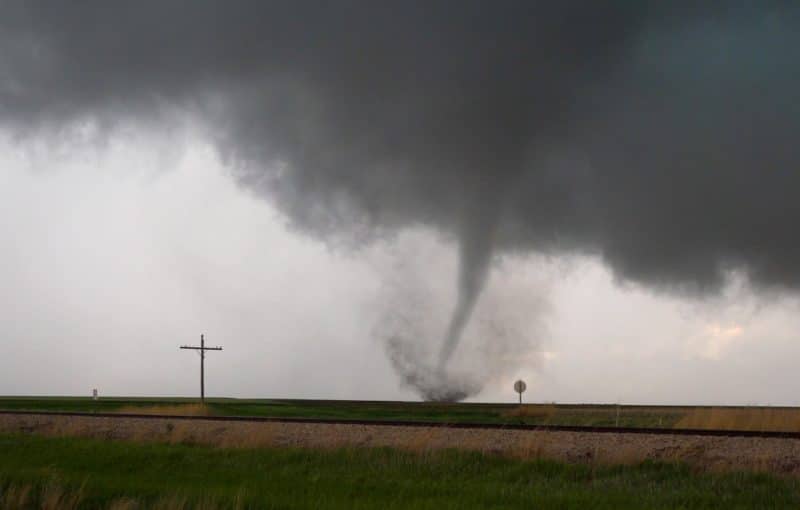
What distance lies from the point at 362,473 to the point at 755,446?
9.85 m

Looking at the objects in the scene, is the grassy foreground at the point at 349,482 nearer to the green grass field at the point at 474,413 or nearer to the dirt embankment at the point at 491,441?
the dirt embankment at the point at 491,441

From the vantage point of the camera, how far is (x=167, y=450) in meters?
23.6

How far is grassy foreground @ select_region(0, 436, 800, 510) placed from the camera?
15398 mm

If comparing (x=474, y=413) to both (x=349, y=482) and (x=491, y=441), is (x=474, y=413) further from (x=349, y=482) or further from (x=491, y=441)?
(x=349, y=482)

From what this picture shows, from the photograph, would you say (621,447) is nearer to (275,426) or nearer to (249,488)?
(249,488)

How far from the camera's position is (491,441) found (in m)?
23.7

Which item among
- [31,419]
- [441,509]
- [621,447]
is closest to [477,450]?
[621,447]

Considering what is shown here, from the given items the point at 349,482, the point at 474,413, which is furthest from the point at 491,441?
the point at 474,413

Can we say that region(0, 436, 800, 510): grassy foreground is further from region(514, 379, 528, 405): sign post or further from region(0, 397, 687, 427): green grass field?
region(514, 379, 528, 405): sign post

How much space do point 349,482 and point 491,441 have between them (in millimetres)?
6941

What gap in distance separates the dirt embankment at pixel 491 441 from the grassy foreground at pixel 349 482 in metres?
1.12

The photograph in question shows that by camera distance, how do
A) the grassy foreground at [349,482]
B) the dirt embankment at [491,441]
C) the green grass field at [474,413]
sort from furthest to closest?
the green grass field at [474,413] → the dirt embankment at [491,441] → the grassy foreground at [349,482]

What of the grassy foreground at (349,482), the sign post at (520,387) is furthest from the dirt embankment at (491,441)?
the sign post at (520,387)

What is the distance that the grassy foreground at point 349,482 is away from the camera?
606 inches
